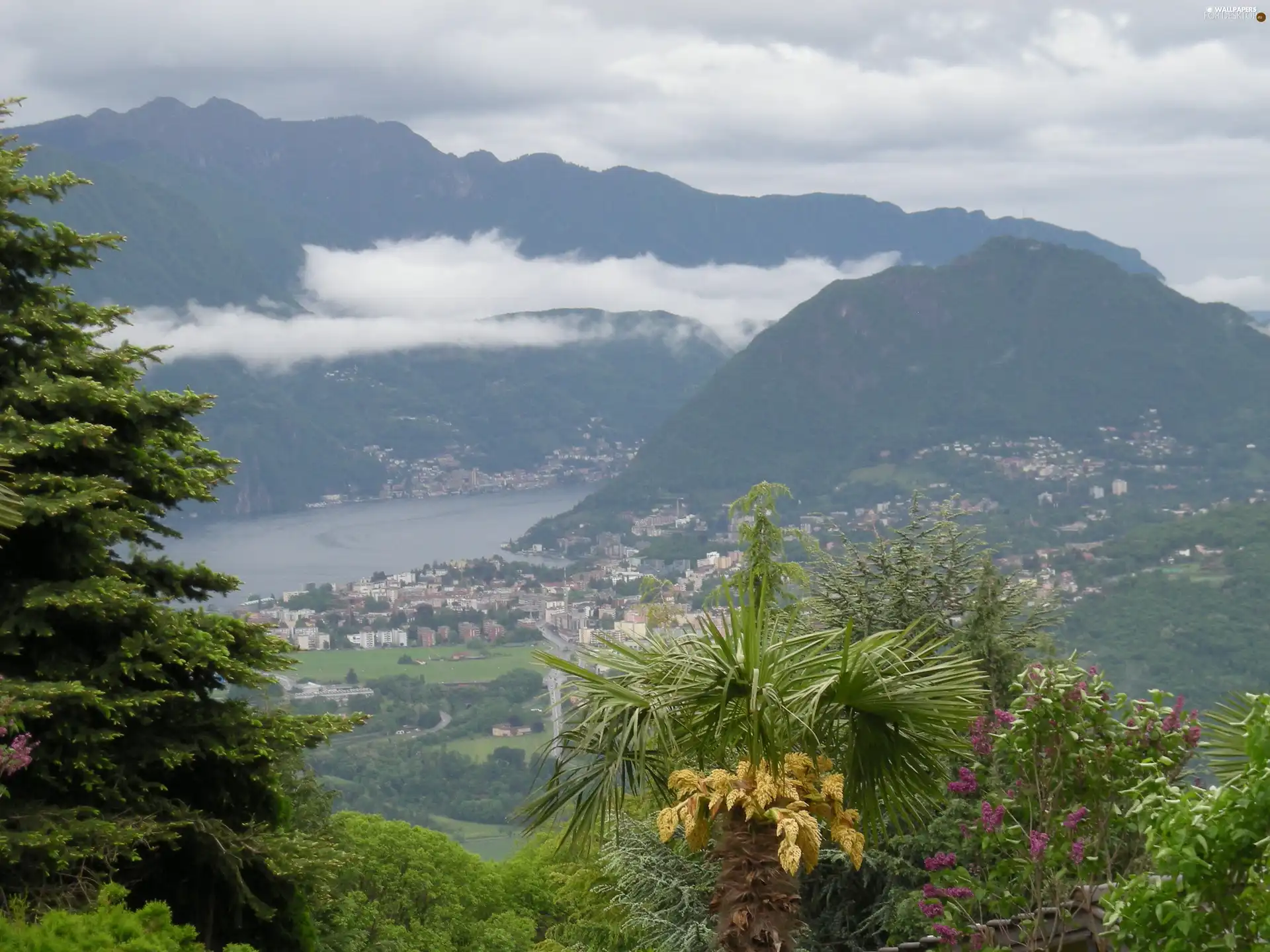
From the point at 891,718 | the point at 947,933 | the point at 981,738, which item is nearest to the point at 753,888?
the point at 891,718

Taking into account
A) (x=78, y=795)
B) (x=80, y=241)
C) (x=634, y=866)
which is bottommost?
A: (x=634, y=866)

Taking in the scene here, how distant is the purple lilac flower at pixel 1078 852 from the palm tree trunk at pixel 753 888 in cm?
164

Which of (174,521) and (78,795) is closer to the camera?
(78,795)

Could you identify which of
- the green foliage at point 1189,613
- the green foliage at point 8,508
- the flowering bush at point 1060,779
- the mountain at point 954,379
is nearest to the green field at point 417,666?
the green foliage at point 1189,613

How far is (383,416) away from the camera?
178 m

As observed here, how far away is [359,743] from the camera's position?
56.1 meters

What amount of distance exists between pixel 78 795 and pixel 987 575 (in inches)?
290

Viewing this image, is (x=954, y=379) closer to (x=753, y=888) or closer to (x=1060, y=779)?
(x=1060, y=779)

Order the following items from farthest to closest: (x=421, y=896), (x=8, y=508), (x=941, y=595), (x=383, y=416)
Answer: (x=383, y=416)
(x=421, y=896)
(x=941, y=595)
(x=8, y=508)

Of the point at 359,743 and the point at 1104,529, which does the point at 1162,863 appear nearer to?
the point at 359,743

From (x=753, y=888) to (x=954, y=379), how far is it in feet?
435

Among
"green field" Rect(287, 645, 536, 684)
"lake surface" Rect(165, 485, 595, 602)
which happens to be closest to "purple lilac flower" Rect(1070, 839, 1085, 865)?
"green field" Rect(287, 645, 536, 684)

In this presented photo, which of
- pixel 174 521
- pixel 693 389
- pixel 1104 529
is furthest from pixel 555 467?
pixel 1104 529

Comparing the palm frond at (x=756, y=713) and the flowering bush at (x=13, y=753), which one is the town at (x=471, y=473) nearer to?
the palm frond at (x=756, y=713)
